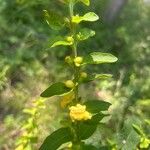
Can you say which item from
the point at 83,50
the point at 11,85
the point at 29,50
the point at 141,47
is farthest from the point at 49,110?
the point at 141,47

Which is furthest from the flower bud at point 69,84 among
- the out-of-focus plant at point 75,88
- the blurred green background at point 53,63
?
the blurred green background at point 53,63

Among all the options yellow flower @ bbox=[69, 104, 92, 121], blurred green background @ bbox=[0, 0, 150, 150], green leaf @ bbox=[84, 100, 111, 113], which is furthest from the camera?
blurred green background @ bbox=[0, 0, 150, 150]

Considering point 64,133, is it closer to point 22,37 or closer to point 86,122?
point 86,122

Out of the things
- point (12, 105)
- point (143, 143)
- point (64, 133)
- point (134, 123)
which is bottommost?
point (12, 105)

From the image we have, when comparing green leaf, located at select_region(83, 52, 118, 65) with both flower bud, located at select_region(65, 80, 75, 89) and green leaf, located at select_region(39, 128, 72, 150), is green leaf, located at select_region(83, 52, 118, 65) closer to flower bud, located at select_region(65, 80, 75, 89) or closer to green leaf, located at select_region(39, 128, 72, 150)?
flower bud, located at select_region(65, 80, 75, 89)

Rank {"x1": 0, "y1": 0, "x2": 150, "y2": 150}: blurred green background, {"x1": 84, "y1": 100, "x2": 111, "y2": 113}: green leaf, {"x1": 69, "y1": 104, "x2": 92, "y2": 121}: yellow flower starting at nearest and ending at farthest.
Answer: {"x1": 69, "y1": 104, "x2": 92, "y2": 121}: yellow flower < {"x1": 84, "y1": 100, "x2": 111, "y2": 113}: green leaf < {"x1": 0, "y1": 0, "x2": 150, "y2": 150}: blurred green background

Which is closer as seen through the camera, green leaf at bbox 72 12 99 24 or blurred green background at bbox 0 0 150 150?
green leaf at bbox 72 12 99 24

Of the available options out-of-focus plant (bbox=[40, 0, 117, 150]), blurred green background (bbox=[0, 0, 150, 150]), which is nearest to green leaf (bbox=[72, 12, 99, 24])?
out-of-focus plant (bbox=[40, 0, 117, 150])

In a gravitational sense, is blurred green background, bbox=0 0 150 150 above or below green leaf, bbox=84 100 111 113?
below
